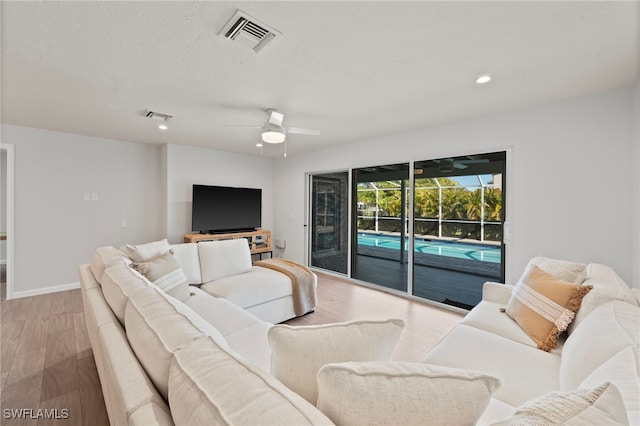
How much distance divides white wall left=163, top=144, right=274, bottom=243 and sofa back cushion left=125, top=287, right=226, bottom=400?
3.86 meters

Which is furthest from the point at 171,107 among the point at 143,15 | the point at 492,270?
the point at 492,270

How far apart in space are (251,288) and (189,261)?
2.40 ft

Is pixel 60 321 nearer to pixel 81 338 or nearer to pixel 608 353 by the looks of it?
pixel 81 338

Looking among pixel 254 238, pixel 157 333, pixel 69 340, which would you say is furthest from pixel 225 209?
pixel 157 333

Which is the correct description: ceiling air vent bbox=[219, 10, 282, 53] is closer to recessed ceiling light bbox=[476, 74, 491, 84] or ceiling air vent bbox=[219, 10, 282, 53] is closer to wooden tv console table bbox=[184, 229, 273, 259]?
recessed ceiling light bbox=[476, 74, 491, 84]

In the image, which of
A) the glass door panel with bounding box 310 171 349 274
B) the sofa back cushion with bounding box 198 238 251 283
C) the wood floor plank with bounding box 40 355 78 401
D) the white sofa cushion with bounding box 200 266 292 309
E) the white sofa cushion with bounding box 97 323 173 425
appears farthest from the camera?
the glass door panel with bounding box 310 171 349 274

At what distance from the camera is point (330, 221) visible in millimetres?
5230

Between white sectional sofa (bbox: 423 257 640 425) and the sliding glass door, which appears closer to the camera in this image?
white sectional sofa (bbox: 423 257 640 425)

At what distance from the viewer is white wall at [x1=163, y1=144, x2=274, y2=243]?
4605mm

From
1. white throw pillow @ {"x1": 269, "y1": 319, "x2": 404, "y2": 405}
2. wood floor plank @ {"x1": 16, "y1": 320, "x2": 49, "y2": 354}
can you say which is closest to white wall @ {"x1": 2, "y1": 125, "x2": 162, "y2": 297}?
wood floor plank @ {"x1": 16, "y1": 320, "x2": 49, "y2": 354}

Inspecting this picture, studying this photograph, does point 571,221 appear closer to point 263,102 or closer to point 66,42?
point 263,102

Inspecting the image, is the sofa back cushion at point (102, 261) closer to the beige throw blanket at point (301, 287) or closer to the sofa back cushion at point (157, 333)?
the sofa back cushion at point (157, 333)

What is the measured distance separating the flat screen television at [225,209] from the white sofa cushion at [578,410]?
485 centimetres

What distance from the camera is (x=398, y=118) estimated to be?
3254mm
